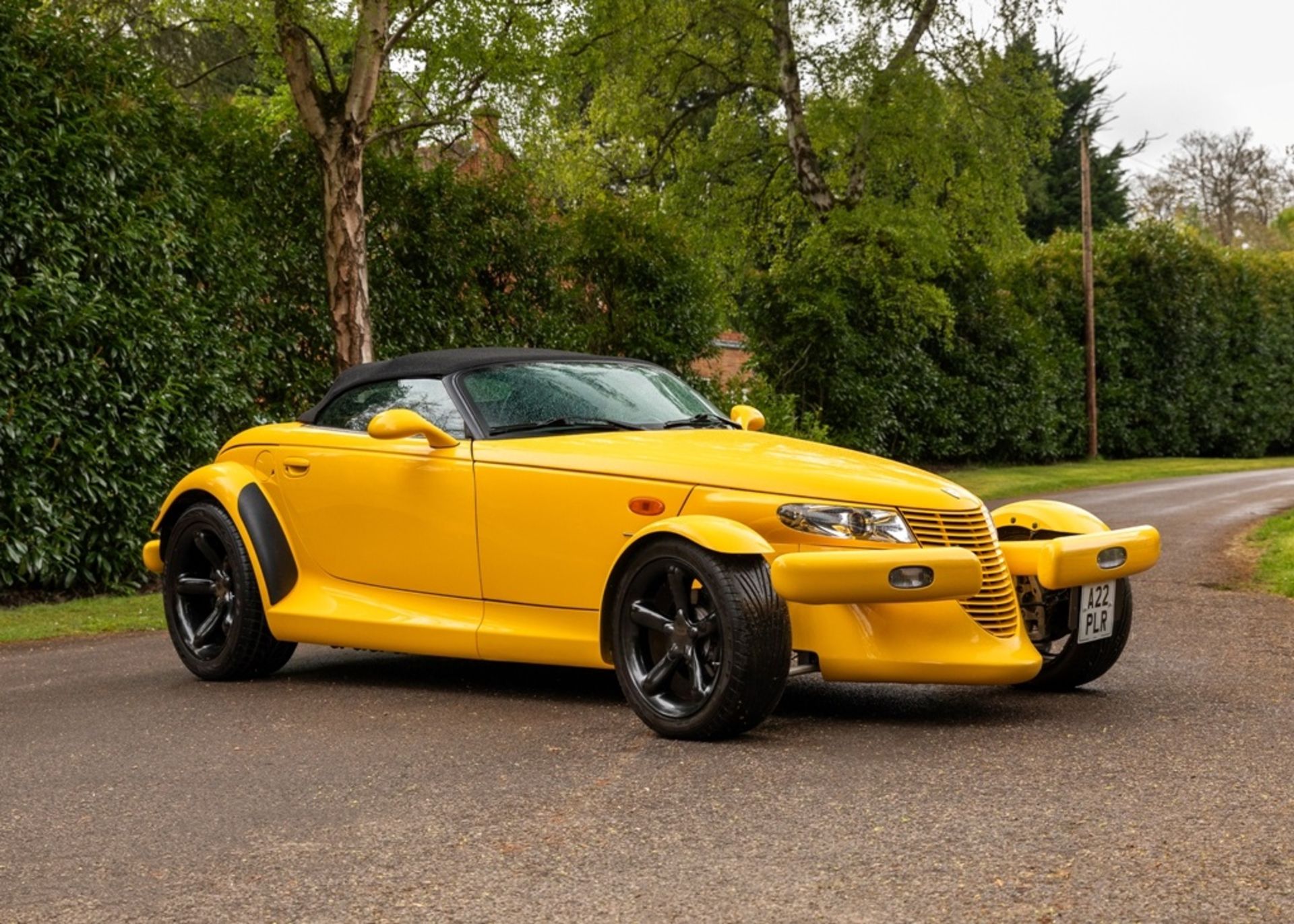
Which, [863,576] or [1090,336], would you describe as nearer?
[863,576]

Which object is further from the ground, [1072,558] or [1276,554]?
[1072,558]

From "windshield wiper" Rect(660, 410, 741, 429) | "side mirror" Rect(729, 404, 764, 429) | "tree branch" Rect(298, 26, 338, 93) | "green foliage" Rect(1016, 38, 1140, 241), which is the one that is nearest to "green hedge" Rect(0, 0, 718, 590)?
"tree branch" Rect(298, 26, 338, 93)

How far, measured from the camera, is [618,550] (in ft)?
20.9

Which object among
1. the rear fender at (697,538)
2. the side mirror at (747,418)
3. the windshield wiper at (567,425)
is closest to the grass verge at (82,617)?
the windshield wiper at (567,425)

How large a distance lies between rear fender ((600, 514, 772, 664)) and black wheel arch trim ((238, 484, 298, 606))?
2.00 meters

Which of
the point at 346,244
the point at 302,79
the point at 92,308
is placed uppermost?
the point at 302,79

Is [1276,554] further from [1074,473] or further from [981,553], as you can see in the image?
[1074,473]

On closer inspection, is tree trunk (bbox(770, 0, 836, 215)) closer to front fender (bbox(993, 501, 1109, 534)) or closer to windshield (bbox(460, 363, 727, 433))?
windshield (bbox(460, 363, 727, 433))

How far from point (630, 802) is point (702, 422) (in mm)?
2719

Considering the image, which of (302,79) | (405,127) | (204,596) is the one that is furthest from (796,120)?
(204,596)

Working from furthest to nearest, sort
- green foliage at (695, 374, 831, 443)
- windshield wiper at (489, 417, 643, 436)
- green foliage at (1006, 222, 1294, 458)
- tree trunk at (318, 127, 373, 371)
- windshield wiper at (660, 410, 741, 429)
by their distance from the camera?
green foliage at (1006, 222, 1294, 458)
green foliage at (695, 374, 831, 443)
tree trunk at (318, 127, 373, 371)
windshield wiper at (660, 410, 741, 429)
windshield wiper at (489, 417, 643, 436)

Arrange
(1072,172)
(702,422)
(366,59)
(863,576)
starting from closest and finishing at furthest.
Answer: (863,576), (702,422), (366,59), (1072,172)

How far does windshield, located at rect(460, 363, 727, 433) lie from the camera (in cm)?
714

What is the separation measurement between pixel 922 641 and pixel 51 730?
140 inches
